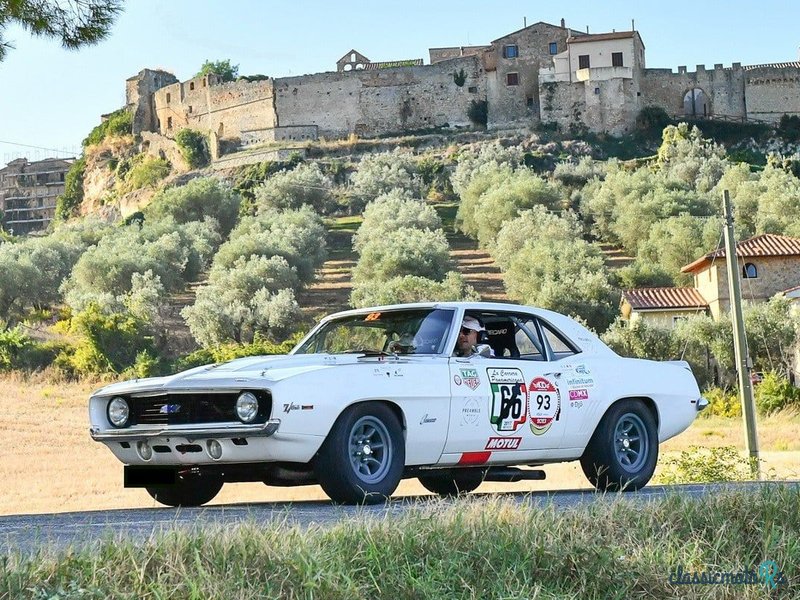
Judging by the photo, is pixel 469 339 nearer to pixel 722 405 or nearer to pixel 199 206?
pixel 722 405

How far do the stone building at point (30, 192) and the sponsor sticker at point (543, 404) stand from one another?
151 metres

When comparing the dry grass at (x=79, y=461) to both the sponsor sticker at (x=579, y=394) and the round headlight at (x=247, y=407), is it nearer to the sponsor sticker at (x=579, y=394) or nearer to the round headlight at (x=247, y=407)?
the sponsor sticker at (x=579, y=394)

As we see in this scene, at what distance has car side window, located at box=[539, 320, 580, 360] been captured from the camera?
36.4ft

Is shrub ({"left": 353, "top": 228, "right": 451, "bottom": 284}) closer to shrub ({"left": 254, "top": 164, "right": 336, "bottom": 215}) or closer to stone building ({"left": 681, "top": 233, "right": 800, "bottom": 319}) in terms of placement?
stone building ({"left": 681, "top": 233, "right": 800, "bottom": 319})

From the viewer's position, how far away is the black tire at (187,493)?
1031 cm

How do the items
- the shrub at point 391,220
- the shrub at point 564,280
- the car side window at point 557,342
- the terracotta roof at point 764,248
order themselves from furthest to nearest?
the shrub at point 391,220 < the shrub at point 564,280 < the terracotta roof at point 764,248 < the car side window at point 557,342

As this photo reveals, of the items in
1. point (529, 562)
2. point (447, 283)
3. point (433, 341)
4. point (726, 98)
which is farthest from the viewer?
point (726, 98)

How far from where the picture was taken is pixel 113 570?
571 cm

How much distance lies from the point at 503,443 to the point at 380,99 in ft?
348

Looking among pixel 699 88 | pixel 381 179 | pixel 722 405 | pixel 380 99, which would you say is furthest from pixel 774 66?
pixel 722 405

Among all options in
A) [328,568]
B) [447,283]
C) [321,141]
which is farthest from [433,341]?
[321,141]

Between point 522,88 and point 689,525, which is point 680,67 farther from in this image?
point 689,525

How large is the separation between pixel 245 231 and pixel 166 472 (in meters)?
73.6

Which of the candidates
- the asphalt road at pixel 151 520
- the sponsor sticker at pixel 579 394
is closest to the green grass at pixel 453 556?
the asphalt road at pixel 151 520
